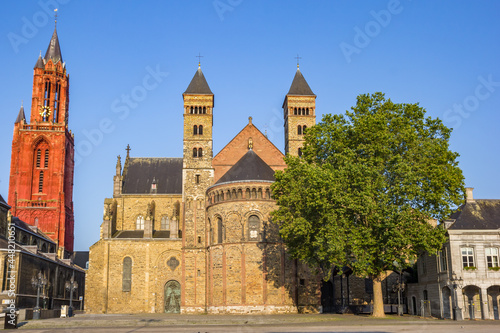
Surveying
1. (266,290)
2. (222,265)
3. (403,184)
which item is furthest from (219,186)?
(403,184)

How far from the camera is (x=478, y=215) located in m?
39.5

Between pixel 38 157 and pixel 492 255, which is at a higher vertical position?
pixel 38 157

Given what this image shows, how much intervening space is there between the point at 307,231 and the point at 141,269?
2583 cm

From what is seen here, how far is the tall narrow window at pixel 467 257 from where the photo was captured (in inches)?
1480

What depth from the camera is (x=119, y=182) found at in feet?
211

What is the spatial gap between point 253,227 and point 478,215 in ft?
65.0

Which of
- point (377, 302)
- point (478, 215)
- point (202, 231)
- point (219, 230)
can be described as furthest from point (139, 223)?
point (478, 215)

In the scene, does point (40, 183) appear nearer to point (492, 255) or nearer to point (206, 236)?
point (206, 236)

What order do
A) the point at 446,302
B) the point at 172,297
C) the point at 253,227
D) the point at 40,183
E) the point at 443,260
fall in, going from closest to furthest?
the point at 446,302 → the point at 443,260 → the point at 253,227 → the point at 172,297 → the point at 40,183

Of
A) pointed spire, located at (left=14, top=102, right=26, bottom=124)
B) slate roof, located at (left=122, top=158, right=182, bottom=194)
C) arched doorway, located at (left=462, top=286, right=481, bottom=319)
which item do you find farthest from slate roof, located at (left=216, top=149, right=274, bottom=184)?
pointed spire, located at (left=14, top=102, right=26, bottom=124)

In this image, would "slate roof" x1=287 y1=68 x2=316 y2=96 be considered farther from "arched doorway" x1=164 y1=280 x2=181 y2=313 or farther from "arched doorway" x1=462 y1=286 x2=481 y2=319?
"arched doorway" x1=462 y1=286 x2=481 y2=319

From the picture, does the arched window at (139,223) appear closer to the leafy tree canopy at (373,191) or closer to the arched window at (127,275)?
the arched window at (127,275)

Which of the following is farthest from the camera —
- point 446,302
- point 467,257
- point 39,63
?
point 39,63

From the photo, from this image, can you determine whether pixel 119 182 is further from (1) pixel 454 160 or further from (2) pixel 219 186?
(1) pixel 454 160
